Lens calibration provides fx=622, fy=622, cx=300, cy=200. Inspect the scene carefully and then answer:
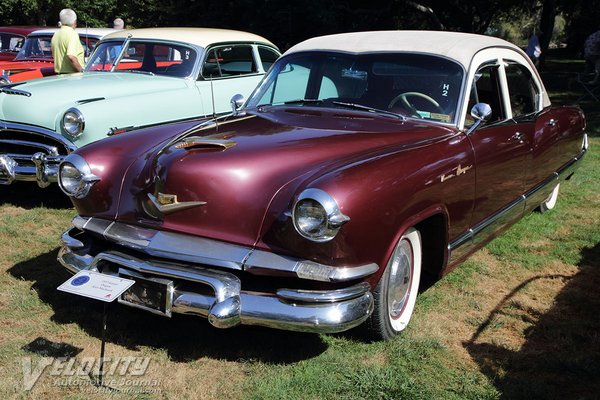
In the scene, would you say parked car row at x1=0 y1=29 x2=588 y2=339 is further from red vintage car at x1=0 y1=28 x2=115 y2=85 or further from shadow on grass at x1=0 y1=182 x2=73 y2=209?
red vintage car at x1=0 y1=28 x2=115 y2=85

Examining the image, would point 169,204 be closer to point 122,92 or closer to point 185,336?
point 185,336

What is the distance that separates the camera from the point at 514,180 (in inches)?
175

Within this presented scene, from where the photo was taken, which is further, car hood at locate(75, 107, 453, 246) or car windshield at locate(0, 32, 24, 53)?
car windshield at locate(0, 32, 24, 53)

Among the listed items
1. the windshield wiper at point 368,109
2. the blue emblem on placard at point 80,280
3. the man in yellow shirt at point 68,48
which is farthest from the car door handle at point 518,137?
the man in yellow shirt at point 68,48

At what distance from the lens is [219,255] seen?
300cm

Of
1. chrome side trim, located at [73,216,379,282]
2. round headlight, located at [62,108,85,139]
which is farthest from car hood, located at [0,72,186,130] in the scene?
chrome side trim, located at [73,216,379,282]

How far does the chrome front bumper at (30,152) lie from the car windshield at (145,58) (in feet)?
5.09

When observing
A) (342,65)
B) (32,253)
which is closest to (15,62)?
(32,253)

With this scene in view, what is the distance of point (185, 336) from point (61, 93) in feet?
11.1

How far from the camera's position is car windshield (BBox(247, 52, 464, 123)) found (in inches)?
159

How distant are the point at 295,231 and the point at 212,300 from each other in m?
0.52

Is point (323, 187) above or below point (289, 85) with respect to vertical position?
below

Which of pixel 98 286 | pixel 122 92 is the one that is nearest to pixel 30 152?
pixel 122 92

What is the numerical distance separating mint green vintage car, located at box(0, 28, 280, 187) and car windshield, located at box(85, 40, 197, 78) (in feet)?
0.04
